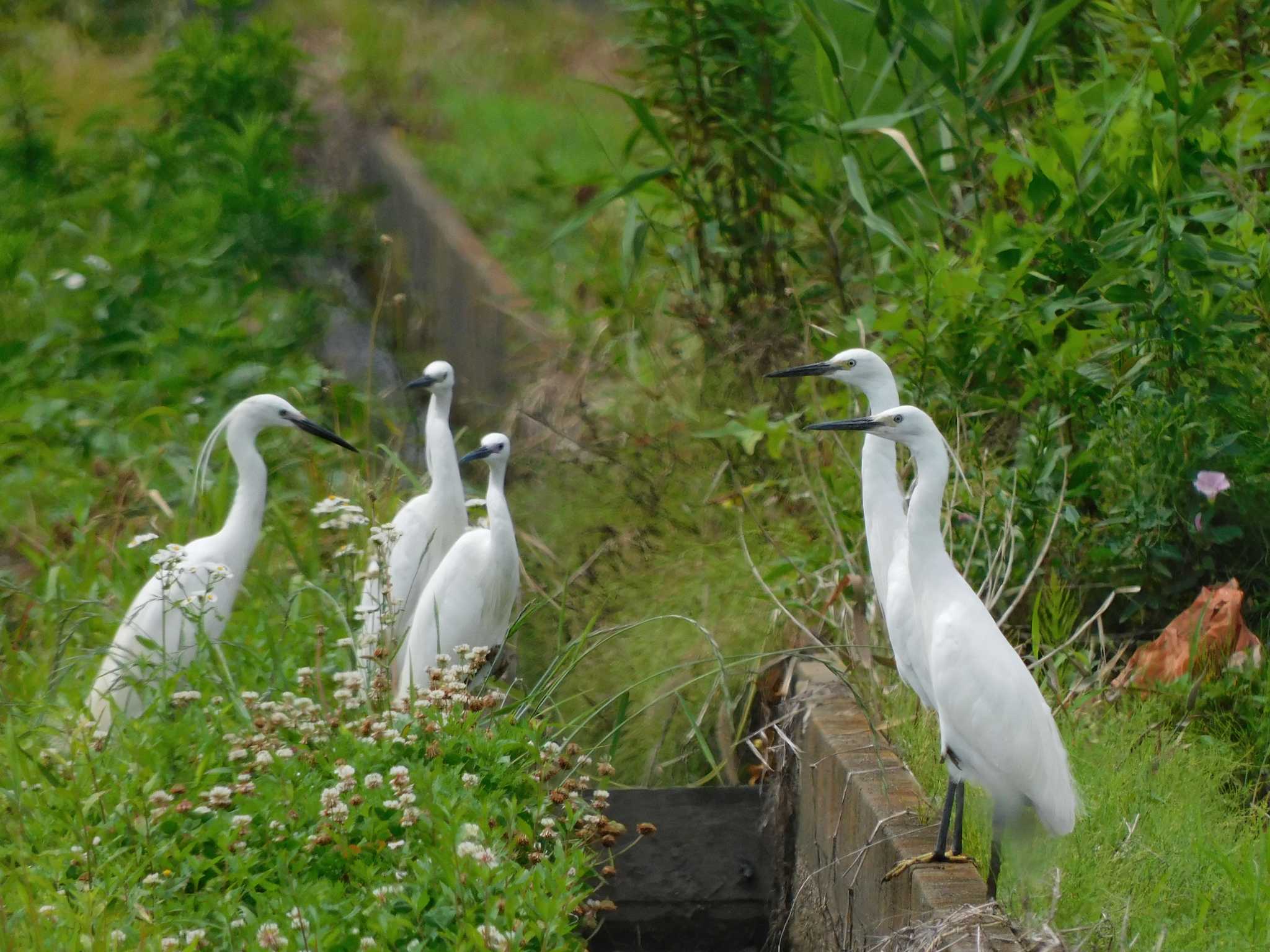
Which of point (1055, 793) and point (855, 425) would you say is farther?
point (855, 425)

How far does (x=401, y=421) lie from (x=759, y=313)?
205 cm

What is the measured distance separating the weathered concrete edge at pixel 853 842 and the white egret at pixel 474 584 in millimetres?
772

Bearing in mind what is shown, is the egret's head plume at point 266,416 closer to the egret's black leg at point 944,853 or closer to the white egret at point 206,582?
the white egret at point 206,582

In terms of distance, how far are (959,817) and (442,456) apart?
198 centimetres

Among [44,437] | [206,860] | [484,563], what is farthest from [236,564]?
[44,437]

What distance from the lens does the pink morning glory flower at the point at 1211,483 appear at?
311 centimetres

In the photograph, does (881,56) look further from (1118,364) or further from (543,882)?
(543,882)

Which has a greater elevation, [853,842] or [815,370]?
[815,370]

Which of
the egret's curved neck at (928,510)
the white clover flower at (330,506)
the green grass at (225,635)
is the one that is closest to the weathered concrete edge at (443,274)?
the green grass at (225,635)

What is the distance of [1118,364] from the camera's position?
3.41 m

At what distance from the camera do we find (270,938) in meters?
2.06

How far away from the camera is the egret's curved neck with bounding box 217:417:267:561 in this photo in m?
A: 3.96

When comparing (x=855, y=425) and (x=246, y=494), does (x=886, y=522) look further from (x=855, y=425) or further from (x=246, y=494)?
(x=246, y=494)

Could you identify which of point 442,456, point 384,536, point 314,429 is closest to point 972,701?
point 384,536
